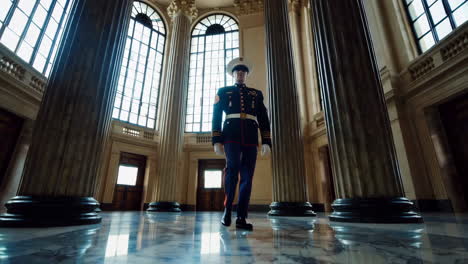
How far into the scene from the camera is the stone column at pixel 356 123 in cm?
250

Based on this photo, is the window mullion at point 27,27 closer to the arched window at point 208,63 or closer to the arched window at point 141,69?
the arched window at point 141,69

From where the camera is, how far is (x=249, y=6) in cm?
1448

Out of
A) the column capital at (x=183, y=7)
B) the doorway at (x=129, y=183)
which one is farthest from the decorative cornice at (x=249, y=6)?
the doorway at (x=129, y=183)

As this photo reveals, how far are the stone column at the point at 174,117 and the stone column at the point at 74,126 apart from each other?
20.2ft

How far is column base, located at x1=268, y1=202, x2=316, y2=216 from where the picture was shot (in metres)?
4.81

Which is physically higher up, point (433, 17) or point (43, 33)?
point (43, 33)

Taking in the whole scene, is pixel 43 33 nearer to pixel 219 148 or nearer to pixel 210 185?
pixel 210 185

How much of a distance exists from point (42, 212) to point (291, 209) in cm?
403

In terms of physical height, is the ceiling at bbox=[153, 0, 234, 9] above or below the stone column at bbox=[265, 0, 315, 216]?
above

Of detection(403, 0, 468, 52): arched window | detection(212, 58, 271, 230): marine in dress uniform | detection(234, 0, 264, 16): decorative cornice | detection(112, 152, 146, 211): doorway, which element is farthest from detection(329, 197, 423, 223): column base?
detection(234, 0, 264, 16): decorative cornice

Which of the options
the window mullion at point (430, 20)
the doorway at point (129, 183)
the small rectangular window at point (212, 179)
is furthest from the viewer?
the small rectangular window at point (212, 179)

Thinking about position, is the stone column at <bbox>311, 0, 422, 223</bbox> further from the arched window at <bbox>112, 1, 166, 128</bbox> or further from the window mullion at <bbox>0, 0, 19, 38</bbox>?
the arched window at <bbox>112, 1, 166, 128</bbox>

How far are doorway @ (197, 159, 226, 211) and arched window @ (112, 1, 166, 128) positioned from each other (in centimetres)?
425

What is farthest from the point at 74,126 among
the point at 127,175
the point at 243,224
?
the point at 127,175
